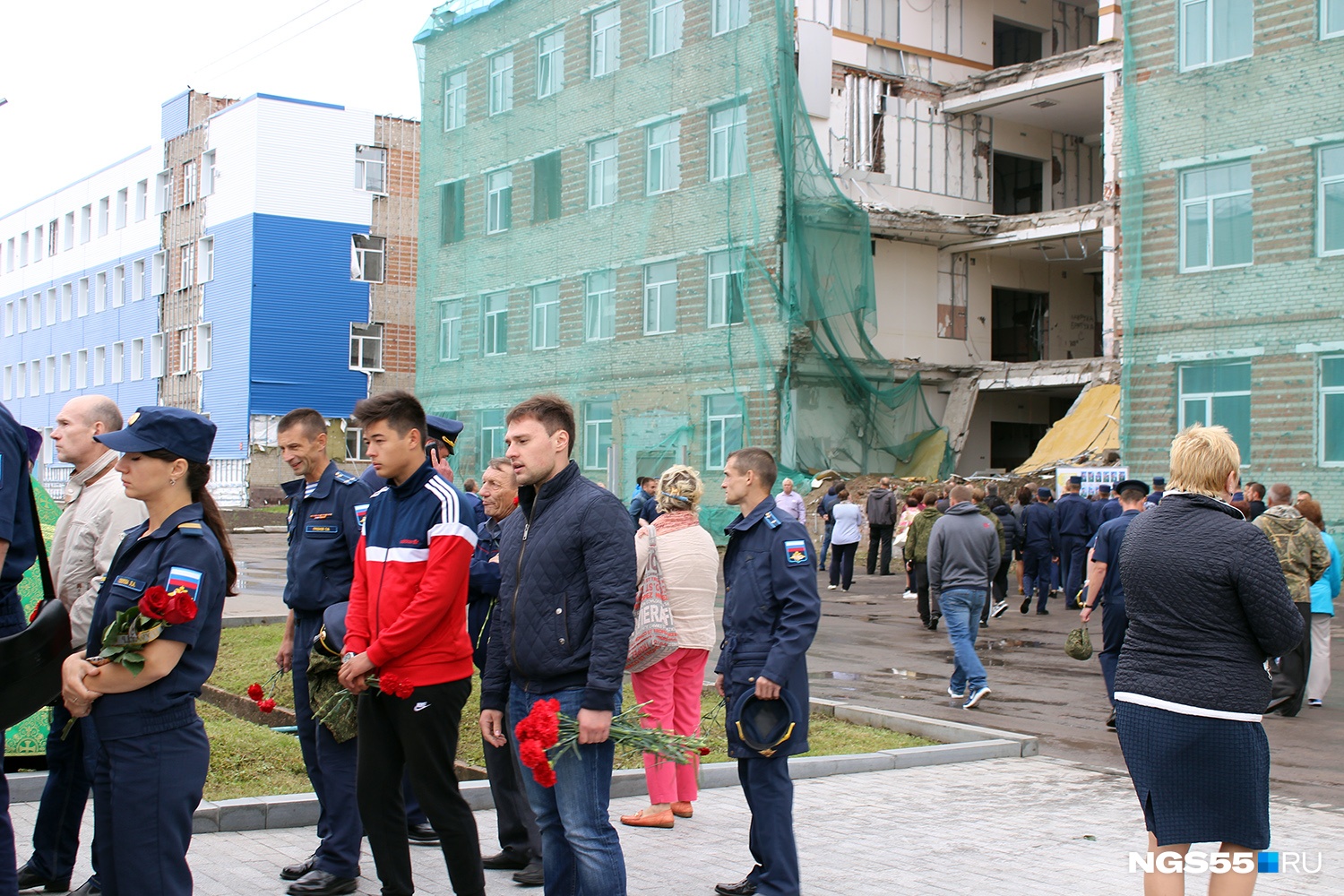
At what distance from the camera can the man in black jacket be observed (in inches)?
177

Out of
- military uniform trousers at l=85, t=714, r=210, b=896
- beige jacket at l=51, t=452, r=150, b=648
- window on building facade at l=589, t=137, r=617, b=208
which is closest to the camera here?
military uniform trousers at l=85, t=714, r=210, b=896

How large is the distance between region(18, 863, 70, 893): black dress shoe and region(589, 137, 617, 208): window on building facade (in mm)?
30623

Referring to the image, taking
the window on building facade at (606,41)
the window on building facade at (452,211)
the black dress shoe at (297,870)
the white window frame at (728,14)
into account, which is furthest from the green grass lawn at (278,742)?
the window on building facade at (452,211)

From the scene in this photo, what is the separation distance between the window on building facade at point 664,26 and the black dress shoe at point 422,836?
95.4 feet

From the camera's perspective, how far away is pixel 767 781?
17.8 feet

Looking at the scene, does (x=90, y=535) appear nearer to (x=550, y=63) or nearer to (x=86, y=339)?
(x=550, y=63)

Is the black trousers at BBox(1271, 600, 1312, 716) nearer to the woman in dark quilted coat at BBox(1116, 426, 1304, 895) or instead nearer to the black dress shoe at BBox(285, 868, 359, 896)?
the woman in dark quilted coat at BBox(1116, 426, 1304, 895)

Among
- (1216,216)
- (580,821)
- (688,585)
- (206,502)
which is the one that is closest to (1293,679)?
(688,585)

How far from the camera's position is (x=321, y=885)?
5.40 meters

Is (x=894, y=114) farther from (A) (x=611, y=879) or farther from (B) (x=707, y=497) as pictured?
(A) (x=611, y=879)

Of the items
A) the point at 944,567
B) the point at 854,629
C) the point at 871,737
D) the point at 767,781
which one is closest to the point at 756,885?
the point at 767,781

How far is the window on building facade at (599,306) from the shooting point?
34.8 m

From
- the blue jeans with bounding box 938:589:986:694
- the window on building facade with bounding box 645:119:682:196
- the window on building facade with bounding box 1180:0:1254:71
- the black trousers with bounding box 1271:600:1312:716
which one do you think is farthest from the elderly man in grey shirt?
the window on building facade with bounding box 645:119:682:196

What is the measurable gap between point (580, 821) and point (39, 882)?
2.58 meters
